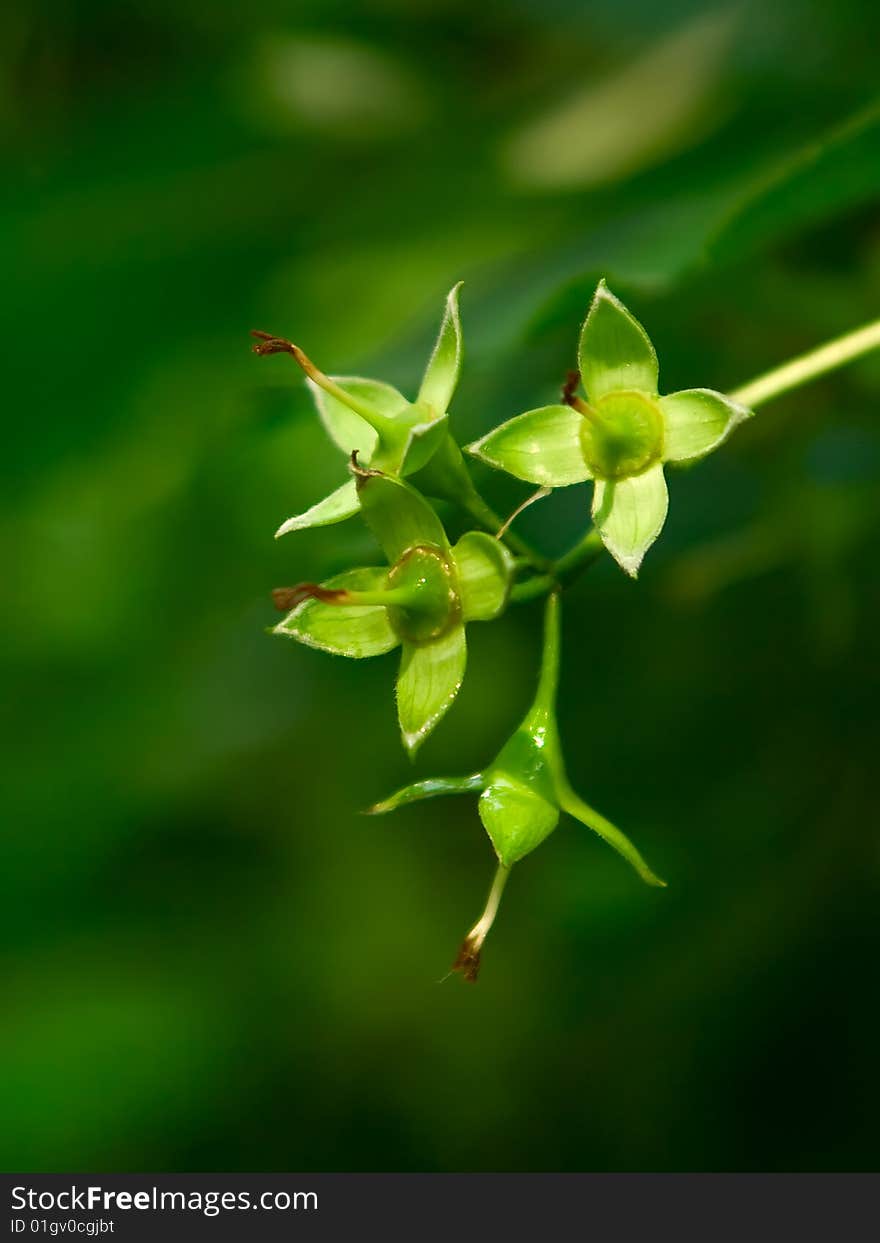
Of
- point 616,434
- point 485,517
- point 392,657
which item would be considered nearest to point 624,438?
point 616,434

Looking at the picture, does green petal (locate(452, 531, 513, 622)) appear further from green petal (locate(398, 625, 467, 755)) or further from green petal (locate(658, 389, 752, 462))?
green petal (locate(658, 389, 752, 462))

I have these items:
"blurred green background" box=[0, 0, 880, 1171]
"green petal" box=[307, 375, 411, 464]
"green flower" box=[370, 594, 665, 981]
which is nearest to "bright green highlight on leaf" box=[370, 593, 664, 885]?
"green flower" box=[370, 594, 665, 981]

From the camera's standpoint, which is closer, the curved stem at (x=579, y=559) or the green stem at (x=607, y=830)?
the green stem at (x=607, y=830)

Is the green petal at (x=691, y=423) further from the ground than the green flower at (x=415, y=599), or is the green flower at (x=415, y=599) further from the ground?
the green petal at (x=691, y=423)

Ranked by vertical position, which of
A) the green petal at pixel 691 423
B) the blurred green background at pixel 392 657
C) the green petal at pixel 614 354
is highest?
the green petal at pixel 614 354

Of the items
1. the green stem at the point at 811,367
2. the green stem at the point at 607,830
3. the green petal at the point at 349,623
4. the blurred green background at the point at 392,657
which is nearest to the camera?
the green stem at the point at 607,830

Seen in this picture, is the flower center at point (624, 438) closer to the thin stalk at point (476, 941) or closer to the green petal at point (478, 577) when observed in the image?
the green petal at point (478, 577)

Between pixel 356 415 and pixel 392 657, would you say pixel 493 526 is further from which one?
pixel 392 657

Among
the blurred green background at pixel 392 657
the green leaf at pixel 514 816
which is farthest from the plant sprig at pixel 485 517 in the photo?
the blurred green background at pixel 392 657
